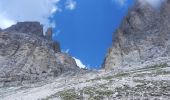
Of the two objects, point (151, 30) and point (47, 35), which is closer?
point (151, 30)

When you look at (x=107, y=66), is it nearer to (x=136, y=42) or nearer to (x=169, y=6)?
(x=136, y=42)

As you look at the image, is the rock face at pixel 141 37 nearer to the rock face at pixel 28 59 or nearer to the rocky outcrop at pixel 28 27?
the rock face at pixel 28 59

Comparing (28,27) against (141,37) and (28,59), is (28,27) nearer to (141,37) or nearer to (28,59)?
(28,59)

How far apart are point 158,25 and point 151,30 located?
2147mm

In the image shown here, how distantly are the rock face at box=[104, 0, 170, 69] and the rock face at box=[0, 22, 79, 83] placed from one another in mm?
15351

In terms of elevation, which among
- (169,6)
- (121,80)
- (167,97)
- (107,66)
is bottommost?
(167,97)

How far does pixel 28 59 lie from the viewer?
125m

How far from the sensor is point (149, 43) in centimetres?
10900

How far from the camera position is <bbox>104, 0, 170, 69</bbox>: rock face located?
105 metres

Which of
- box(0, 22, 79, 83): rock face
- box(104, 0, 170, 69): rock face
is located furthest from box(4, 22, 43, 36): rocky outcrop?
box(104, 0, 170, 69): rock face

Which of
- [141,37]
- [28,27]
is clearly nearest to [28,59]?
[141,37]

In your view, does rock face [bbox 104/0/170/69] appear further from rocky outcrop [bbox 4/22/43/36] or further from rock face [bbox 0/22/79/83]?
rocky outcrop [bbox 4/22/43/36]

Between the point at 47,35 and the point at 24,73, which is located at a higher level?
the point at 47,35

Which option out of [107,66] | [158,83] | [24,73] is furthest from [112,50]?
[158,83]
